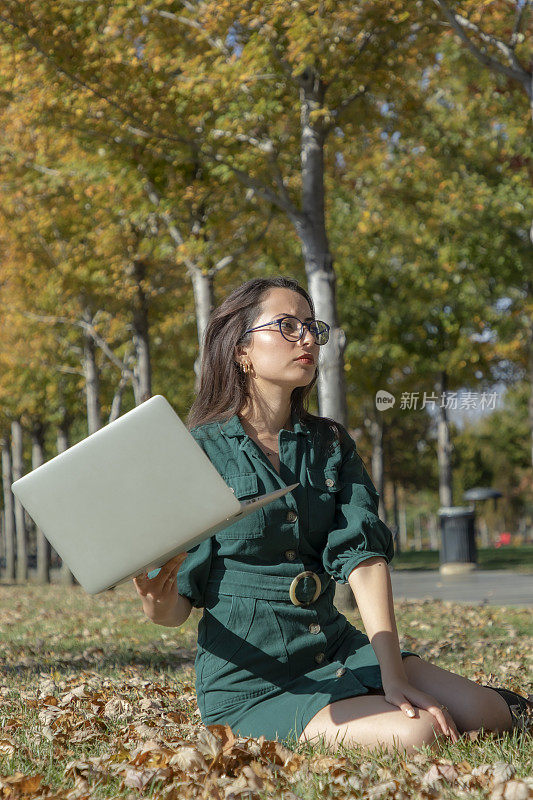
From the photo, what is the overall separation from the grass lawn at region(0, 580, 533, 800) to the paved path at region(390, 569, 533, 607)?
4.90m

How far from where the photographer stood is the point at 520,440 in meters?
36.6

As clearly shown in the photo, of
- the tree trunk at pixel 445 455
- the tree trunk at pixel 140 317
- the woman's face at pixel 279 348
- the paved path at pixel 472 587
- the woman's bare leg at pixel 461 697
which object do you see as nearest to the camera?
the woman's bare leg at pixel 461 697

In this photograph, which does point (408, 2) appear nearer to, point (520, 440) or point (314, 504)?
point (314, 504)

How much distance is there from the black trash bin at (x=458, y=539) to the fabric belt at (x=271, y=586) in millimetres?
13900

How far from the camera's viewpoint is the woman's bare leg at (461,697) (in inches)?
119

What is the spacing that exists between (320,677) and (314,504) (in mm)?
596

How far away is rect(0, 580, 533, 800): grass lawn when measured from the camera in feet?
8.81

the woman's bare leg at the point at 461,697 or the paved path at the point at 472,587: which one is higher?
the woman's bare leg at the point at 461,697

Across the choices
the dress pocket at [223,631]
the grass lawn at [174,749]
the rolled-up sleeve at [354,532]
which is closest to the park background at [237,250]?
the grass lawn at [174,749]

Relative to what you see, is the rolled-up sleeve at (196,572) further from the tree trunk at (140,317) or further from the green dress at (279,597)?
the tree trunk at (140,317)

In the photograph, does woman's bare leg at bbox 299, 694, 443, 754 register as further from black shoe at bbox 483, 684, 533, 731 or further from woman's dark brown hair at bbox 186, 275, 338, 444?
woman's dark brown hair at bbox 186, 275, 338, 444

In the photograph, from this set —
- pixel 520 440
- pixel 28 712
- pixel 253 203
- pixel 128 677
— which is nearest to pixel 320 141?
pixel 253 203

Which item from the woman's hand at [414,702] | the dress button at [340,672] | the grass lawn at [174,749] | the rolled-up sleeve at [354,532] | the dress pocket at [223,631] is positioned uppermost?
the rolled-up sleeve at [354,532]

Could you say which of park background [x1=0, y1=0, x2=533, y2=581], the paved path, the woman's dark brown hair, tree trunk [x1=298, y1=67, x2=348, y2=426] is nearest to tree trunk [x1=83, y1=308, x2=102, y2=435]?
park background [x1=0, y1=0, x2=533, y2=581]
